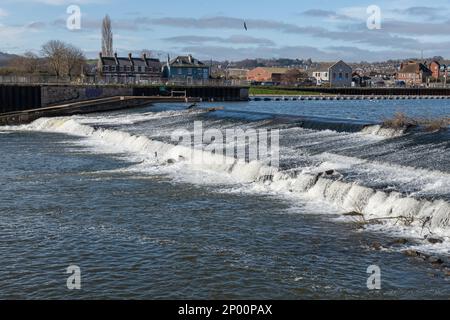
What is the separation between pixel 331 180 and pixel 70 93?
5399 cm

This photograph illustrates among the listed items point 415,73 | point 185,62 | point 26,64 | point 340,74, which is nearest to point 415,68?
point 415,73

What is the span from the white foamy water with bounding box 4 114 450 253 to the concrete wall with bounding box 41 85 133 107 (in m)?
35.8

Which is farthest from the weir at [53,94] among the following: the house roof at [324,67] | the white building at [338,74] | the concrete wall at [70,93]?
the house roof at [324,67]

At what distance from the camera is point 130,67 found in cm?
13762

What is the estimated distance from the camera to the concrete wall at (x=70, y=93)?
227ft

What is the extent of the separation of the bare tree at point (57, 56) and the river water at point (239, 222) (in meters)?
85.7

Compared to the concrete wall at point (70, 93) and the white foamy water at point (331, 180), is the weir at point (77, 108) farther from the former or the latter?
the white foamy water at point (331, 180)

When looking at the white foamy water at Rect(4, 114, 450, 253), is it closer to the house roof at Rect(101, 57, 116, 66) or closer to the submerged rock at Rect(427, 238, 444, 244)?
the submerged rock at Rect(427, 238, 444, 244)

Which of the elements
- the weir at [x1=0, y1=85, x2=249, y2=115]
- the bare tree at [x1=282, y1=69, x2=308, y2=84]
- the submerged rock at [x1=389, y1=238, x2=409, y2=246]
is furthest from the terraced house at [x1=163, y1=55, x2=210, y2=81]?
the submerged rock at [x1=389, y1=238, x2=409, y2=246]

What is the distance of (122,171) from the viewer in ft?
90.4

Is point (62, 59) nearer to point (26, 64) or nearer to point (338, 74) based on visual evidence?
point (26, 64)

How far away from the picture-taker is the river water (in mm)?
12891

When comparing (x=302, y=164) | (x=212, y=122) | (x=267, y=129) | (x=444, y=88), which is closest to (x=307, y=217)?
(x=302, y=164)
